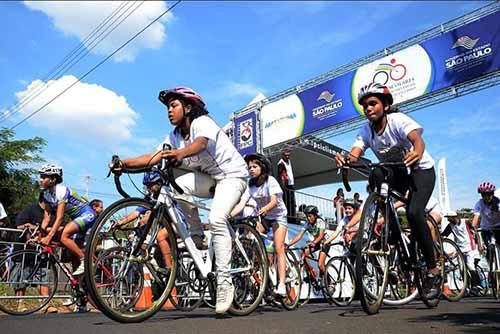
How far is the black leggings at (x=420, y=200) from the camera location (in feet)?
14.6

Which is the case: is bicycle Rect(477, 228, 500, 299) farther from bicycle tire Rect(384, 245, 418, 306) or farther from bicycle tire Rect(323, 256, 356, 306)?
bicycle tire Rect(384, 245, 418, 306)

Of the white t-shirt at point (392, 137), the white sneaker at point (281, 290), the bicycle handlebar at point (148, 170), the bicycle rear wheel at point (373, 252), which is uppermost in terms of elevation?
the white t-shirt at point (392, 137)

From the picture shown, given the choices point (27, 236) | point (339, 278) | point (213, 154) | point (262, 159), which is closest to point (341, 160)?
point (213, 154)

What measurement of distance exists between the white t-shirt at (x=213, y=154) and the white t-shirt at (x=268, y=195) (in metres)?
2.14

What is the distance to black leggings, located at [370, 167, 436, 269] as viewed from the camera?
14.6 feet

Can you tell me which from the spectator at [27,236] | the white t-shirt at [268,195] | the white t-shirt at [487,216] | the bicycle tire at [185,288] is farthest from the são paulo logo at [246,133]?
the bicycle tire at [185,288]

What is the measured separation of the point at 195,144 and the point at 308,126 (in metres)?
10.7

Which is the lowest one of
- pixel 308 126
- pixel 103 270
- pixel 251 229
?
pixel 103 270

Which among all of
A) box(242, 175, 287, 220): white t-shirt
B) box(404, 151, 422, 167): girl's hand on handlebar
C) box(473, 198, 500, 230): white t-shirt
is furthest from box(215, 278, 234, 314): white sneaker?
box(473, 198, 500, 230): white t-shirt

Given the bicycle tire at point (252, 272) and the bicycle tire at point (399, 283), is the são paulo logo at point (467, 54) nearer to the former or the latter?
the bicycle tire at point (399, 283)

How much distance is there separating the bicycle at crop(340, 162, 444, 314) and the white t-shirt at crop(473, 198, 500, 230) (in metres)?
3.61

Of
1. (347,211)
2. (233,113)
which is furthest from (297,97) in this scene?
(347,211)

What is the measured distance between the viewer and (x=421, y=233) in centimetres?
450

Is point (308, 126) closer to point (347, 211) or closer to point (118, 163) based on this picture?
point (347, 211)
